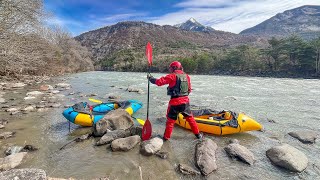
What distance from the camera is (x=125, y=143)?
5.52m

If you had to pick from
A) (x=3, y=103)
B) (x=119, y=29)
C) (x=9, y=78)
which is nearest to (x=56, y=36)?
(x=9, y=78)

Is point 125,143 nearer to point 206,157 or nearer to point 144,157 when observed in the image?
point 144,157

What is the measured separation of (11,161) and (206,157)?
383cm

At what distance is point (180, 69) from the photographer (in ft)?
19.5

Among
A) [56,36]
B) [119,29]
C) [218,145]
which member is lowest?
[218,145]

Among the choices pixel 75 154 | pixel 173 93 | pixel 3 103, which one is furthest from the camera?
pixel 3 103

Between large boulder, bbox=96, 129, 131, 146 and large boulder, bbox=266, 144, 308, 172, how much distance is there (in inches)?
137

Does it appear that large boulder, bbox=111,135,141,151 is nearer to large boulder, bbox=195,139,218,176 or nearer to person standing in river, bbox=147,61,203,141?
person standing in river, bbox=147,61,203,141

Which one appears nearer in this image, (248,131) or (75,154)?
(75,154)

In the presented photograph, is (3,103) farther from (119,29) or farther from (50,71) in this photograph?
(119,29)

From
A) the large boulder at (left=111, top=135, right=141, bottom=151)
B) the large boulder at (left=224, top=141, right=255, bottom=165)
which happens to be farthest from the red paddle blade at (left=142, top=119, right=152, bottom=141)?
the large boulder at (left=224, top=141, right=255, bottom=165)

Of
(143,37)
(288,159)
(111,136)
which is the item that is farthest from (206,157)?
(143,37)

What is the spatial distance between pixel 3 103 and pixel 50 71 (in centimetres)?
2514

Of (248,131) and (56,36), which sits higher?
(56,36)
